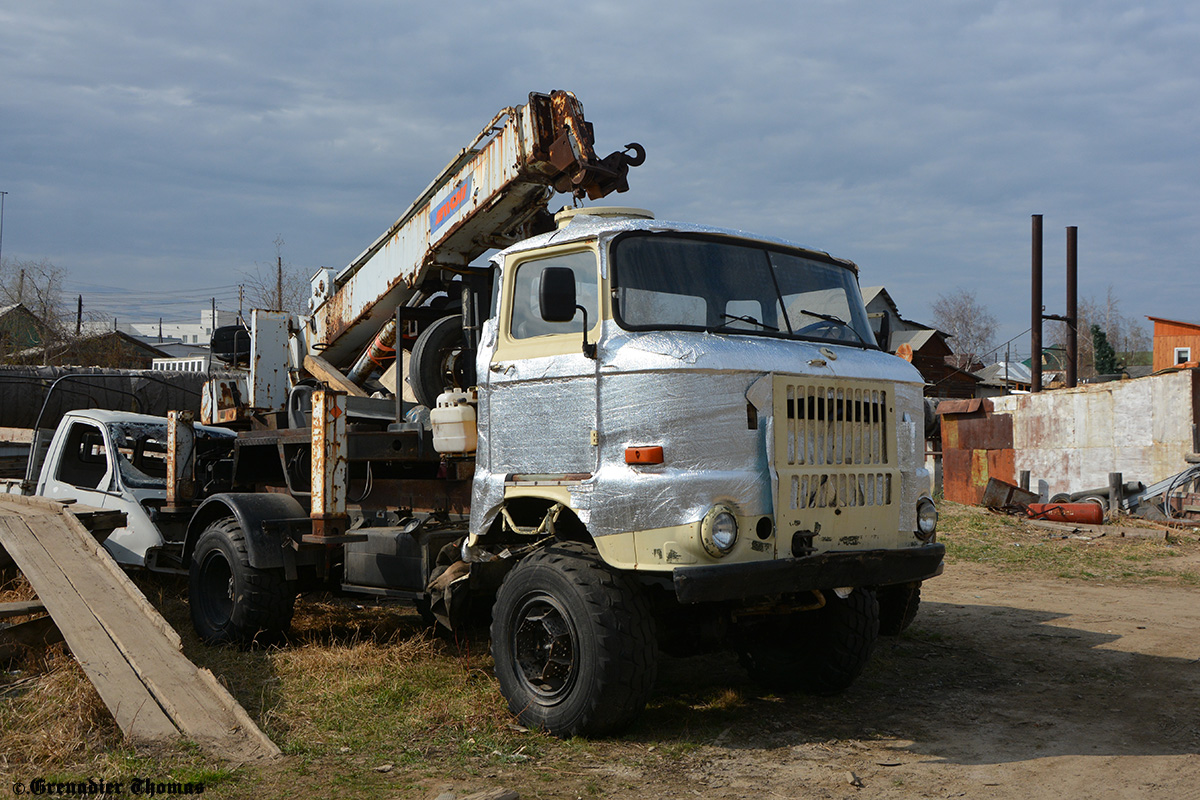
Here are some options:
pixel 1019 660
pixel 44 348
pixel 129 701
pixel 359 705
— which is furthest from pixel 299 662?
pixel 44 348

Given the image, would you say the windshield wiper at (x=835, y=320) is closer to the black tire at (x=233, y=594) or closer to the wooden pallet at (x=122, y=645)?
the wooden pallet at (x=122, y=645)

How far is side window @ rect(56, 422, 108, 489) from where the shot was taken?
9531 millimetres

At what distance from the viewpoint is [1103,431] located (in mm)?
17094

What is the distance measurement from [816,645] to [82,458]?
24.4ft

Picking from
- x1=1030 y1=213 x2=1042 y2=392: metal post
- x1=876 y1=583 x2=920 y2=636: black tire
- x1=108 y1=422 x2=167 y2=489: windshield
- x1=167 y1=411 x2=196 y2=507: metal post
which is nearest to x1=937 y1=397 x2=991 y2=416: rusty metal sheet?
x1=1030 y1=213 x2=1042 y2=392: metal post

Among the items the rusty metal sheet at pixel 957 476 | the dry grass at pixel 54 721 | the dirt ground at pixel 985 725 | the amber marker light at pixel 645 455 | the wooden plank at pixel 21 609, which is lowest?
the dirt ground at pixel 985 725

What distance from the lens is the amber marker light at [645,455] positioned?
15.6 ft

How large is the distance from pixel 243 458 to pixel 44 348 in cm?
2750

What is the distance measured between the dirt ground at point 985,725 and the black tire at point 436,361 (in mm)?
2611

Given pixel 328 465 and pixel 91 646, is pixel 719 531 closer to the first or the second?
pixel 328 465

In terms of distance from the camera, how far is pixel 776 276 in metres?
Answer: 5.66

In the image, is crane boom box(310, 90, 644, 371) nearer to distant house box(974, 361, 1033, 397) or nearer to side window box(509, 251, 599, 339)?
side window box(509, 251, 599, 339)

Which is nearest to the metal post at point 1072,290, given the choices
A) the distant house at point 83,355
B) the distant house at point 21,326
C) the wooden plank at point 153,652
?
the wooden plank at point 153,652

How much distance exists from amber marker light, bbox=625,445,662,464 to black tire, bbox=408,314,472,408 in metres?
2.47
